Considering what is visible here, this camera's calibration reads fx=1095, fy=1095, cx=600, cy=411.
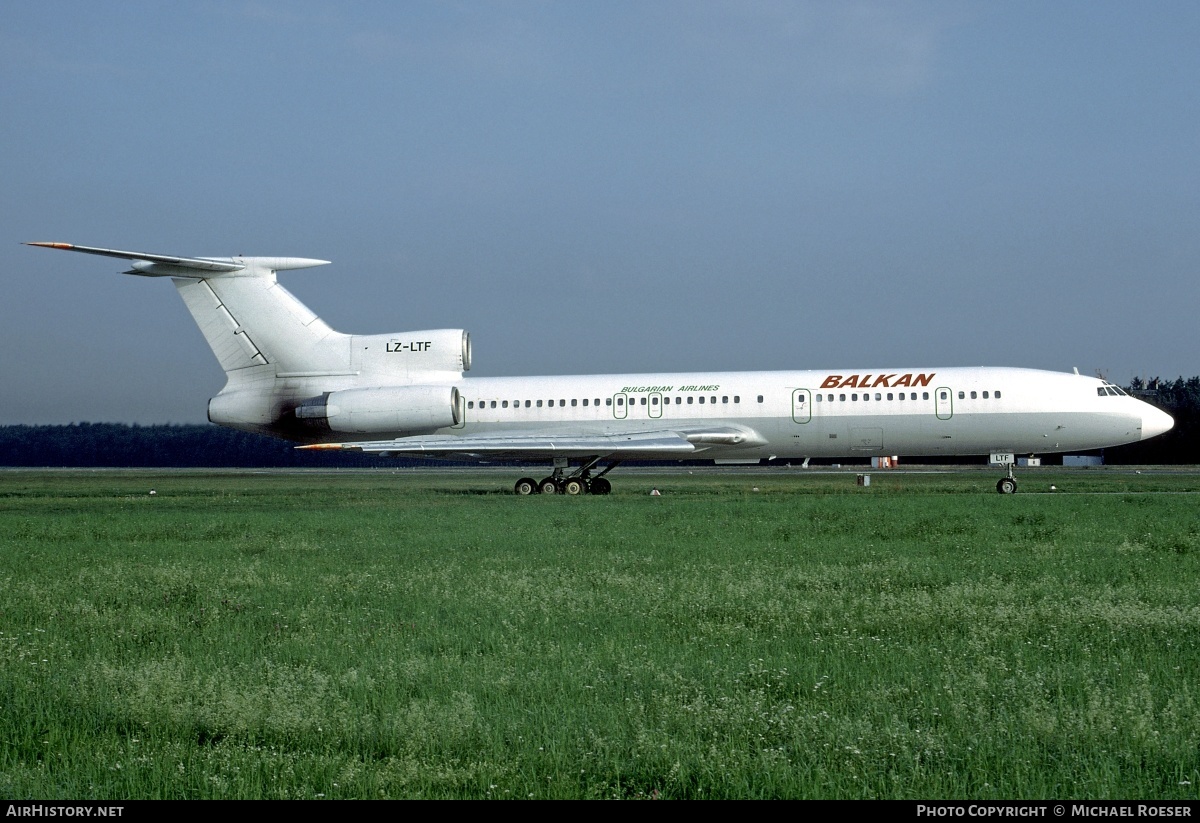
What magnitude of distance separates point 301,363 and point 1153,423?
2605cm

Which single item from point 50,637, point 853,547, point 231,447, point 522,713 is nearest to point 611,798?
point 522,713

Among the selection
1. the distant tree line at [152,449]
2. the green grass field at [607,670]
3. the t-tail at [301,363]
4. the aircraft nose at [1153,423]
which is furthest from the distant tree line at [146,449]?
the green grass field at [607,670]

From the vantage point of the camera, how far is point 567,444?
32.7 meters

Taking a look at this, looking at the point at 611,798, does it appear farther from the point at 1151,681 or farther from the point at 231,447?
the point at 231,447

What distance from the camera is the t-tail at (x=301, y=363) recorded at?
33469 millimetres

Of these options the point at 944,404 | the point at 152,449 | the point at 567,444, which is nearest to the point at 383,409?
the point at 567,444

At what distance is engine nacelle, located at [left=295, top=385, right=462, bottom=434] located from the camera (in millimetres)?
33469

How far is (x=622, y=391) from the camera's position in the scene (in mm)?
34594

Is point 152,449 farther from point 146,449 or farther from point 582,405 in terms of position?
point 582,405

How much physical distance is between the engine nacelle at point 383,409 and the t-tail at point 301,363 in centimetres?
3

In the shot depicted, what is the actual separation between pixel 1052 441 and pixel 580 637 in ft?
92.1

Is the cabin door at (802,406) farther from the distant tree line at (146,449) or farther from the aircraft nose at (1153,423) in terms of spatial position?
the distant tree line at (146,449)

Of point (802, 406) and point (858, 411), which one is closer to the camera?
point (858, 411)

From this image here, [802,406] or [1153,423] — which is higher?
[802,406]
